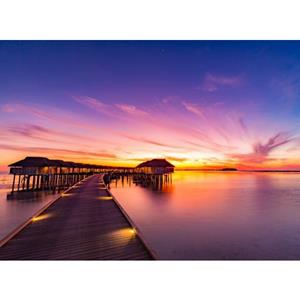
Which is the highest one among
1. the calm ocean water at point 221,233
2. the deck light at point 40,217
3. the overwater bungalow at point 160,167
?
the overwater bungalow at point 160,167

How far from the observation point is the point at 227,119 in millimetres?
8219

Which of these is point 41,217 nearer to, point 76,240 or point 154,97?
point 76,240

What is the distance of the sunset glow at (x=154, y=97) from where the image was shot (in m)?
5.01

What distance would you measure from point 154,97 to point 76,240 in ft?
19.1

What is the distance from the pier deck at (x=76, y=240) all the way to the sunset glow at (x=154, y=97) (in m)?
4.11

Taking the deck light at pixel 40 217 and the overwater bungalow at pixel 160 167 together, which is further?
the overwater bungalow at pixel 160 167

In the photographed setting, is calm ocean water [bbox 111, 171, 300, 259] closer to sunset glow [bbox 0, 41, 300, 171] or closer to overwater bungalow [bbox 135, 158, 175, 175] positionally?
sunset glow [bbox 0, 41, 300, 171]

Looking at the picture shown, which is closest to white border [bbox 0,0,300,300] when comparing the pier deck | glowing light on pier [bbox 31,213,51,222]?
the pier deck
